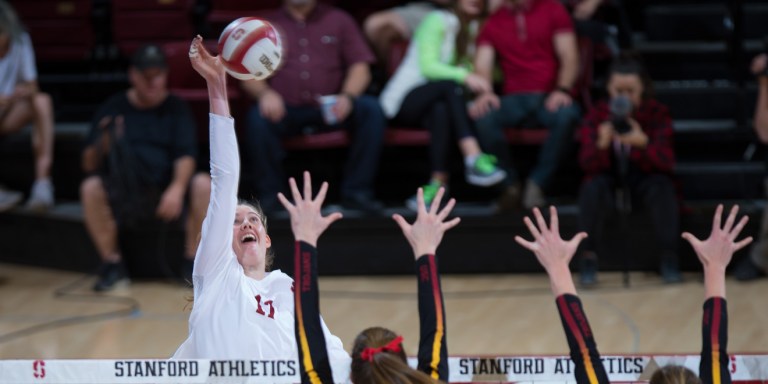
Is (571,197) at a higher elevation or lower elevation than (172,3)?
lower

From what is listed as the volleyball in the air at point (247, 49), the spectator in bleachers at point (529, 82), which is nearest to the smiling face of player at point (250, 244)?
the volleyball in the air at point (247, 49)

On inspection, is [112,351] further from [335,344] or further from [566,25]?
[566,25]

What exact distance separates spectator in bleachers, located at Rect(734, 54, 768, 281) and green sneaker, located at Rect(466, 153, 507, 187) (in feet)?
5.30

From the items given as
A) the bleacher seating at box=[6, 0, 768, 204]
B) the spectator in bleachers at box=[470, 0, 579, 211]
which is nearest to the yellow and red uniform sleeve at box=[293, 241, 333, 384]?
the spectator in bleachers at box=[470, 0, 579, 211]

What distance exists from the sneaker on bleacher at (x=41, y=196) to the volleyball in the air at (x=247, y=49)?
14.1 ft

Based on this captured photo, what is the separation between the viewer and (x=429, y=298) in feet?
11.3

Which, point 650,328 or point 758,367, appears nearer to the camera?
point 758,367

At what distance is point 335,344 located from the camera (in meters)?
3.96

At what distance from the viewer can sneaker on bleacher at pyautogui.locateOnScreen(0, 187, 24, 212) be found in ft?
27.6

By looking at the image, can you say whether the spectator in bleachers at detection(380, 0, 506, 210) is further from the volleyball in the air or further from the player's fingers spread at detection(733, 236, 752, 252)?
the player's fingers spread at detection(733, 236, 752, 252)

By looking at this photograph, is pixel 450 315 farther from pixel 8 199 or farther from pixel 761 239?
pixel 8 199

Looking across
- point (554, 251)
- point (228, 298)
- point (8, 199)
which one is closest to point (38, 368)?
point (228, 298)

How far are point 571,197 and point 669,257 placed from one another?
104cm

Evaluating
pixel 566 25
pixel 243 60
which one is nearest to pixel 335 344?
pixel 243 60
